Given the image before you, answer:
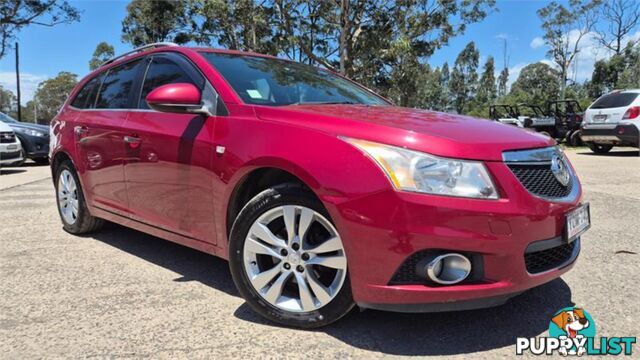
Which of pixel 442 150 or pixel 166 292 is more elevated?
pixel 442 150

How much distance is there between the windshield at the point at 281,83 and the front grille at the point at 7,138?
9483 millimetres

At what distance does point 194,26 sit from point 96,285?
28722mm

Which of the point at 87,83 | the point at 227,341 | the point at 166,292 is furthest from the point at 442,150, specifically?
the point at 87,83

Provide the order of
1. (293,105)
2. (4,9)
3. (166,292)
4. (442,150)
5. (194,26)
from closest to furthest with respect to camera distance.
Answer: (442,150)
(293,105)
(166,292)
(4,9)
(194,26)

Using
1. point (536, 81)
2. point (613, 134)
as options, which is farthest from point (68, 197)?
point (536, 81)

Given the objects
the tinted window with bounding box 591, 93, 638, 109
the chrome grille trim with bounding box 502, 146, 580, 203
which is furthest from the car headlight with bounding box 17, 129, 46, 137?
the tinted window with bounding box 591, 93, 638, 109

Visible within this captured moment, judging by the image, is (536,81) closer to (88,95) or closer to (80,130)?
(88,95)

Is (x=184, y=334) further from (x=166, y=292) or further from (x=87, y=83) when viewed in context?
(x=87, y=83)

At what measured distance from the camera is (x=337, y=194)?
2.41m

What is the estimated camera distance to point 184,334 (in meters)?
2.68

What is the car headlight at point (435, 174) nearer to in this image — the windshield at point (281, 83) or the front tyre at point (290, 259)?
the front tyre at point (290, 259)

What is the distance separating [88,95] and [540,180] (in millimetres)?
3936

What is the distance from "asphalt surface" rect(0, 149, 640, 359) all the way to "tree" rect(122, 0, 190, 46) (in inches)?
1116

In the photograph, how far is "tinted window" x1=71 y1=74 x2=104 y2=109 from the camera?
460 cm
